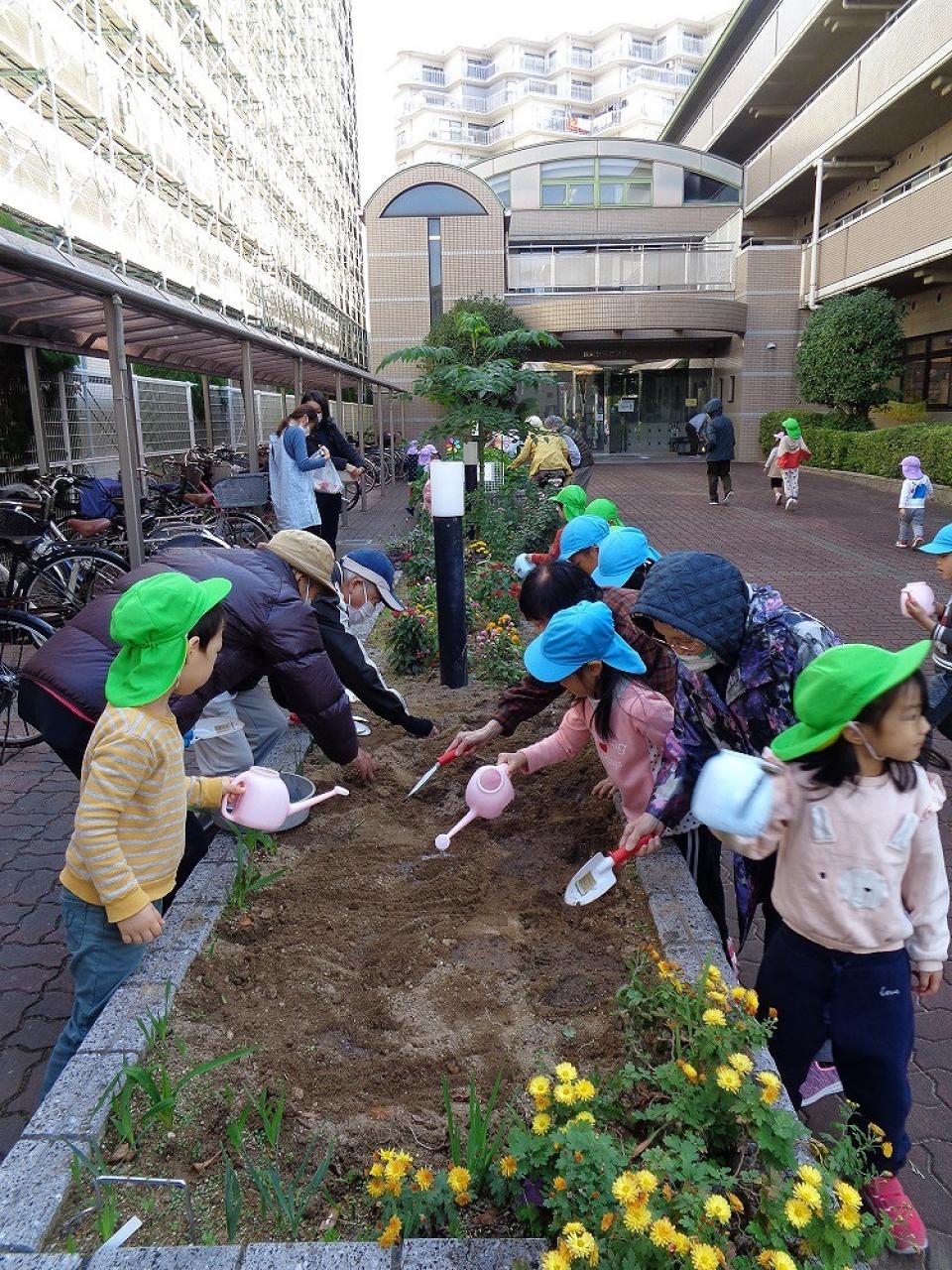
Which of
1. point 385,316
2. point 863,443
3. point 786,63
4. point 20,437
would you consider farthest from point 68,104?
point 786,63

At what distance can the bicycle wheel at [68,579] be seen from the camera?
21.0 ft

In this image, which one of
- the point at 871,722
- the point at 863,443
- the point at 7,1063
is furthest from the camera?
the point at 863,443

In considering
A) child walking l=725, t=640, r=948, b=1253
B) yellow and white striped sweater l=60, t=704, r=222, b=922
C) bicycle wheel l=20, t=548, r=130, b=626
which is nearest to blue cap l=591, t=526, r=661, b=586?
child walking l=725, t=640, r=948, b=1253

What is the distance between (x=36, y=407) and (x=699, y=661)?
977cm

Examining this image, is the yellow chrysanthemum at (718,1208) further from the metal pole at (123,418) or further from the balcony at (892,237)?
the balcony at (892,237)

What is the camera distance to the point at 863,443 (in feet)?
61.1

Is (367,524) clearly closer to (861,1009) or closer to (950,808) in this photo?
(950,808)

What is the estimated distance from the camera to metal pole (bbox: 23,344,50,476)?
988cm

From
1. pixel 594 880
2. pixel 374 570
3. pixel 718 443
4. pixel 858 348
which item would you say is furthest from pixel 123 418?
pixel 858 348

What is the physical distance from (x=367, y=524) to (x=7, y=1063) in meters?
11.4

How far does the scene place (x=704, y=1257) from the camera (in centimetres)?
134

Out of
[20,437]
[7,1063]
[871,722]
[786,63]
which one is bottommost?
[7,1063]

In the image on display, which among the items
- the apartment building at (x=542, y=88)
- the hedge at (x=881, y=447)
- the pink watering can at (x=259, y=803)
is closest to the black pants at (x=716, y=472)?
the hedge at (x=881, y=447)

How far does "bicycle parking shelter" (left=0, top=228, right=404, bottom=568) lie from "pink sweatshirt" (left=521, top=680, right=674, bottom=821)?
344 centimetres
